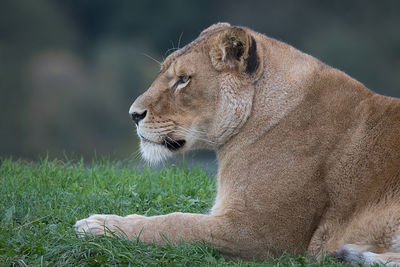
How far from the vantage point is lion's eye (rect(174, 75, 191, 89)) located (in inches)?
163

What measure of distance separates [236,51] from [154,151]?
0.89 meters

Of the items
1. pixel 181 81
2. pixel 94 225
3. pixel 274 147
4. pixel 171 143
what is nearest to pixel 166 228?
pixel 94 225

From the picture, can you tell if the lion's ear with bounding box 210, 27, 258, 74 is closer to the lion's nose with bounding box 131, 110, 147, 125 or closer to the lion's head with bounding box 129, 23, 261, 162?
the lion's head with bounding box 129, 23, 261, 162

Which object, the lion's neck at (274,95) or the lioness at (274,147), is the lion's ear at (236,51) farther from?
the lion's neck at (274,95)

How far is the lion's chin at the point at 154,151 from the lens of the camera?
14.0 feet

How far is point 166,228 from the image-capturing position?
375cm

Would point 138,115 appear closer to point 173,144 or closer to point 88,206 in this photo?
point 173,144

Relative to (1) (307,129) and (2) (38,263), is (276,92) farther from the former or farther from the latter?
(2) (38,263)

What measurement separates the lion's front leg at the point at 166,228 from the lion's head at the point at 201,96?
60 centimetres

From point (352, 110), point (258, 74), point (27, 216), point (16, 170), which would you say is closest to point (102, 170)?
point (16, 170)

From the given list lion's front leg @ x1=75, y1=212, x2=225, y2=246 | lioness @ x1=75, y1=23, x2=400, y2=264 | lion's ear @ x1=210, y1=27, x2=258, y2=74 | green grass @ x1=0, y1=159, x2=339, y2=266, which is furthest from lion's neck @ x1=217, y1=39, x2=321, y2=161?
green grass @ x1=0, y1=159, x2=339, y2=266

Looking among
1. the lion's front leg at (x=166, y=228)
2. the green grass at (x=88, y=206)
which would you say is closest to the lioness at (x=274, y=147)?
the lion's front leg at (x=166, y=228)

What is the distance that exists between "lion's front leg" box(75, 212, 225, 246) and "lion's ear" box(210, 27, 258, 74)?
99 centimetres

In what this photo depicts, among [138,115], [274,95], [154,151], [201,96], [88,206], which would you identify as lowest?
[88,206]
